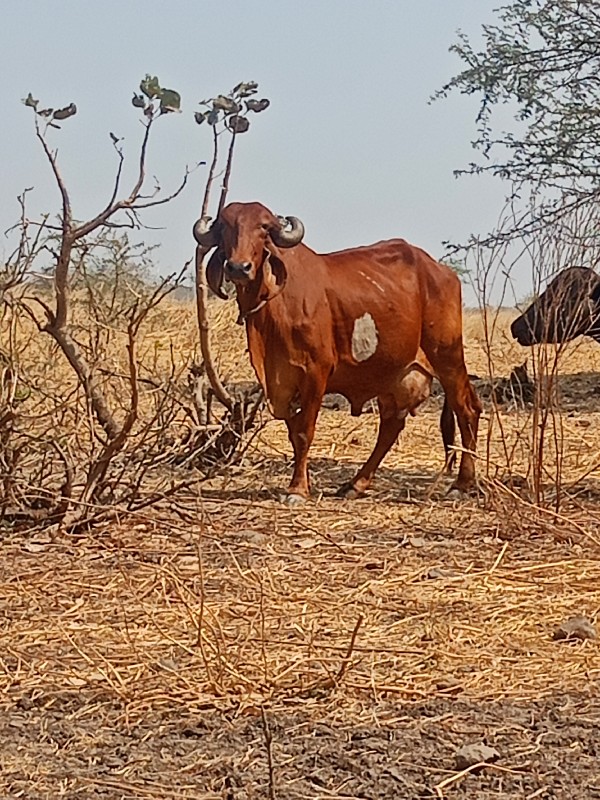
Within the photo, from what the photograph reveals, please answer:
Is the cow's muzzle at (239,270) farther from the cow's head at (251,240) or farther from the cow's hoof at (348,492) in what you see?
the cow's hoof at (348,492)

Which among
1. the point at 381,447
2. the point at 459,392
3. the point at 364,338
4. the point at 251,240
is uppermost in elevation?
the point at 251,240

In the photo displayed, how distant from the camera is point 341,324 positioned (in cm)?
839

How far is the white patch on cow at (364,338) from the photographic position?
8438 millimetres

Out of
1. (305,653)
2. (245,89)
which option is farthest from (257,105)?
(305,653)

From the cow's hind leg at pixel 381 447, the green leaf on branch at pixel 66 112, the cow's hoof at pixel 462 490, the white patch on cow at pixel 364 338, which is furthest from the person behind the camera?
the white patch on cow at pixel 364 338

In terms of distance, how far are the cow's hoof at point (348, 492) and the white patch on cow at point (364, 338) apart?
834 millimetres

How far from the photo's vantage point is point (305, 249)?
8453mm

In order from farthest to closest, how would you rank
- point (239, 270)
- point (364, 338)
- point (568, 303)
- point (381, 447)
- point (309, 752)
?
point (381, 447), point (364, 338), point (239, 270), point (568, 303), point (309, 752)

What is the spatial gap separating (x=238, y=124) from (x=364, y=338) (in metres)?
1.66

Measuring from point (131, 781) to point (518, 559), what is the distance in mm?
3127

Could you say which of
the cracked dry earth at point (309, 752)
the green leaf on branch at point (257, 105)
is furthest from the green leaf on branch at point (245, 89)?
the cracked dry earth at point (309, 752)

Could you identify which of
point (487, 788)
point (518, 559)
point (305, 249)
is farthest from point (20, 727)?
point (305, 249)

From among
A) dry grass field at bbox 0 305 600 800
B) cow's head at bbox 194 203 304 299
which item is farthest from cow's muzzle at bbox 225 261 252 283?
dry grass field at bbox 0 305 600 800

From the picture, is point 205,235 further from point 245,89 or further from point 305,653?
point 305,653
